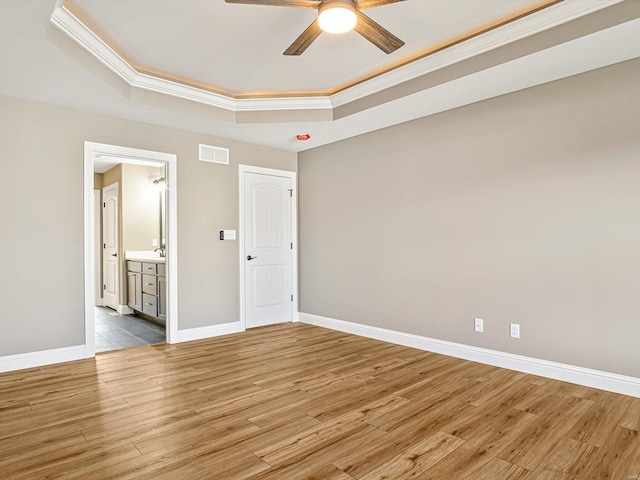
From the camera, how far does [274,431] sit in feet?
7.89

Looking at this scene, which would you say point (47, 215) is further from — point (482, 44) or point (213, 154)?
point (482, 44)

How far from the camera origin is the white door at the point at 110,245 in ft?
22.2

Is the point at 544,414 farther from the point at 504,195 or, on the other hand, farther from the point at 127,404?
the point at 127,404

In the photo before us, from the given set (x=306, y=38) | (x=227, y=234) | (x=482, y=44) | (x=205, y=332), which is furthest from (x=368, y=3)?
(x=205, y=332)

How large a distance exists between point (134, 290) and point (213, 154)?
9.24ft

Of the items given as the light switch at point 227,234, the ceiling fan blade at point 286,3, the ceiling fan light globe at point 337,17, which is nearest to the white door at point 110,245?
the light switch at point 227,234

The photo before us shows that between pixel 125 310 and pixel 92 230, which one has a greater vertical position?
pixel 92 230

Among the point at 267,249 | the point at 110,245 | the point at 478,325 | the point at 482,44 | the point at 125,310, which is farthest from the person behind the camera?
the point at 110,245

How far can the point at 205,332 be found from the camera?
15.7 feet

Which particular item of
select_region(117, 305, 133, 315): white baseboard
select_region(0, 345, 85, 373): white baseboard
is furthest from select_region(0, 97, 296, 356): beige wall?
select_region(117, 305, 133, 315): white baseboard

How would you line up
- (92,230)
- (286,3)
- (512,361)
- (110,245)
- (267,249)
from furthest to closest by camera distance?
(110,245), (267,249), (92,230), (512,361), (286,3)

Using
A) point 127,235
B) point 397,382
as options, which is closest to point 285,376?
point 397,382

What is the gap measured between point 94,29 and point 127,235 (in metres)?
4.24

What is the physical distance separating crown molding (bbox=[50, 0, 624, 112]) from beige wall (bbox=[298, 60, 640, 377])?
730 millimetres
